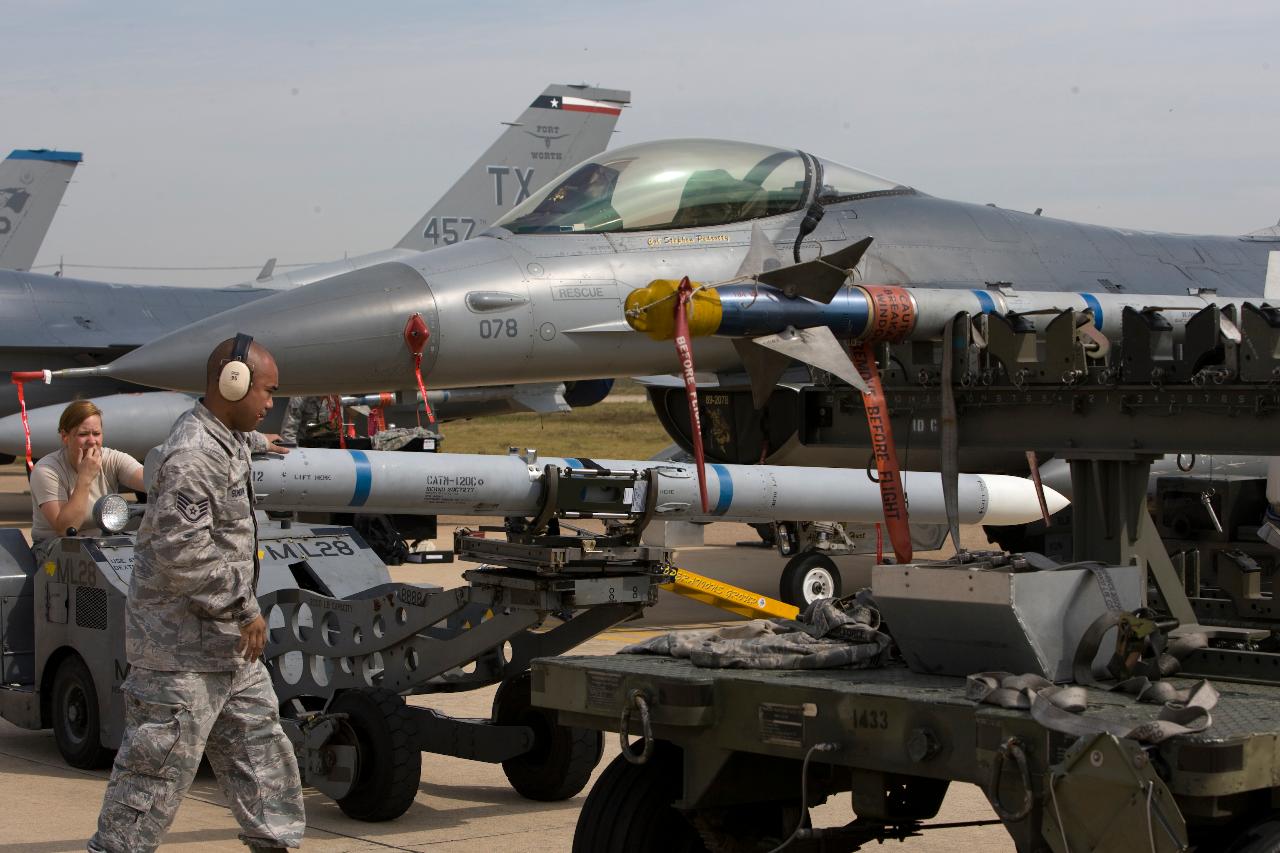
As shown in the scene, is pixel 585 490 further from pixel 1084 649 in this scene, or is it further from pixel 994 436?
→ pixel 1084 649

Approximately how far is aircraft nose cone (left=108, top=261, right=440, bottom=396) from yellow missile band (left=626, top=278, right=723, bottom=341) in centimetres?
330

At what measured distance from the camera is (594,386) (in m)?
16.2

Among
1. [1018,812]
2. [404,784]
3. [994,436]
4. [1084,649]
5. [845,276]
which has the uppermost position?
[845,276]

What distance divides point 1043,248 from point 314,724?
22.1 ft

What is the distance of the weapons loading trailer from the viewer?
2.96m

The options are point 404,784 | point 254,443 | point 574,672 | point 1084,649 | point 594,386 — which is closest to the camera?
point 1084,649

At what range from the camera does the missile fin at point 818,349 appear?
19.9 feet

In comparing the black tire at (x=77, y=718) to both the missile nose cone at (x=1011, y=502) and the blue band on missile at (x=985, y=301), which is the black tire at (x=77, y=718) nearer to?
the blue band on missile at (x=985, y=301)

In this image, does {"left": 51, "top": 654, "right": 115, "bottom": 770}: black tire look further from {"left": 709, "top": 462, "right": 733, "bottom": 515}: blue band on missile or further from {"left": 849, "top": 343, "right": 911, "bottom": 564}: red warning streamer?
{"left": 709, "top": 462, "right": 733, "bottom": 515}: blue band on missile

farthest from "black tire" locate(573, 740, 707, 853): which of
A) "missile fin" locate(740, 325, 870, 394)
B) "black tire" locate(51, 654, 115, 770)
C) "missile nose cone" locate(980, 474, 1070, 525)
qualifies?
"missile nose cone" locate(980, 474, 1070, 525)

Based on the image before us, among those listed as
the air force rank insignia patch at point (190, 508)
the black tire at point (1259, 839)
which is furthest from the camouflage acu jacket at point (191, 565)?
the black tire at point (1259, 839)

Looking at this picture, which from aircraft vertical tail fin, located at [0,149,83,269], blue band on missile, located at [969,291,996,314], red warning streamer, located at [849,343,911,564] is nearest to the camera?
red warning streamer, located at [849,343,911,564]

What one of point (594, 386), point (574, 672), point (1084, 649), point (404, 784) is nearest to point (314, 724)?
point (404, 784)

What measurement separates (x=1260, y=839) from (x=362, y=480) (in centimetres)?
618
